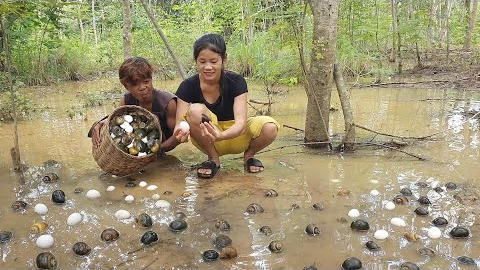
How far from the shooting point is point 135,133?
11.7 feet

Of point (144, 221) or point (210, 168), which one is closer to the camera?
point (144, 221)

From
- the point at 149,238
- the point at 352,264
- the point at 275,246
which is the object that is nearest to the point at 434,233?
the point at 352,264

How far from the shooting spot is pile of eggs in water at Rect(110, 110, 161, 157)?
3463mm

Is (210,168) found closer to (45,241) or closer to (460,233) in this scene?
(45,241)

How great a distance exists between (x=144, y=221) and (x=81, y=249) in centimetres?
44

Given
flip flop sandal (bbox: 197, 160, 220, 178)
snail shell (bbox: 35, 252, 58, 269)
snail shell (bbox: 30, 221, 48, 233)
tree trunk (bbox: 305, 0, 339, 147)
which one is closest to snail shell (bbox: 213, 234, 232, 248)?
snail shell (bbox: 35, 252, 58, 269)

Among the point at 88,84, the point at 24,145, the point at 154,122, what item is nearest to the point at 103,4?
the point at 88,84

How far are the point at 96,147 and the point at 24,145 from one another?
1.76 metres

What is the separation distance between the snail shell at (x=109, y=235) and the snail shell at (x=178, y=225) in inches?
12.8

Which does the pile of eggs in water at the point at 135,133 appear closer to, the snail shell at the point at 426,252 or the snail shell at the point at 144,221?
the snail shell at the point at 144,221

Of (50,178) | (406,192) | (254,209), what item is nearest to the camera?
(254,209)

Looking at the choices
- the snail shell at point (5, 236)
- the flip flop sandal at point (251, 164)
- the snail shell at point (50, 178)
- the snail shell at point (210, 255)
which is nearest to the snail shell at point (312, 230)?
the snail shell at point (210, 255)

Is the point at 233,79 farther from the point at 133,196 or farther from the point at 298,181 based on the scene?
the point at 133,196

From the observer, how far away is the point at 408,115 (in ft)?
20.0
